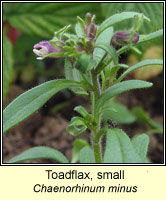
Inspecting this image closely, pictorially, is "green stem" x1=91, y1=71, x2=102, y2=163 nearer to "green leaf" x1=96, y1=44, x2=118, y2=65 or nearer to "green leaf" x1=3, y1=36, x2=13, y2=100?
"green leaf" x1=96, y1=44, x2=118, y2=65

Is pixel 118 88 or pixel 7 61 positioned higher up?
pixel 7 61

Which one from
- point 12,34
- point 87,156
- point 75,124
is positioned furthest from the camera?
point 12,34

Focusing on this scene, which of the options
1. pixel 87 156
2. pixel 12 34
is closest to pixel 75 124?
pixel 87 156

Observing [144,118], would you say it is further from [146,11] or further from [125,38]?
[125,38]

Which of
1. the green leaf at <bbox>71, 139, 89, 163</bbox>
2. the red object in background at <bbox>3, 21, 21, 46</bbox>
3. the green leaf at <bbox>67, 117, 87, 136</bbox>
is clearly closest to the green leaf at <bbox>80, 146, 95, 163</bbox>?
the green leaf at <bbox>71, 139, 89, 163</bbox>

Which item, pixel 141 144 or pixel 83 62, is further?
pixel 141 144

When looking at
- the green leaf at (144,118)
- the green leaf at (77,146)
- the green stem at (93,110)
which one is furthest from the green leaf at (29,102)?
the green leaf at (144,118)

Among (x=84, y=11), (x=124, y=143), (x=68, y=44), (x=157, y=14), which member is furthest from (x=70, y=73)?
(x=84, y=11)

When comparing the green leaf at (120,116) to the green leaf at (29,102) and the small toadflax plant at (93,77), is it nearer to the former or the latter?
the small toadflax plant at (93,77)

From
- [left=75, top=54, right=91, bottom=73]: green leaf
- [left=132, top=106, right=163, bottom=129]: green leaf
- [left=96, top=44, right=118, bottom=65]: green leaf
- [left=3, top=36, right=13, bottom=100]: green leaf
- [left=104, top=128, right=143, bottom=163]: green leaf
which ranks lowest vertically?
Result: [left=104, top=128, right=143, bottom=163]: green leaf
